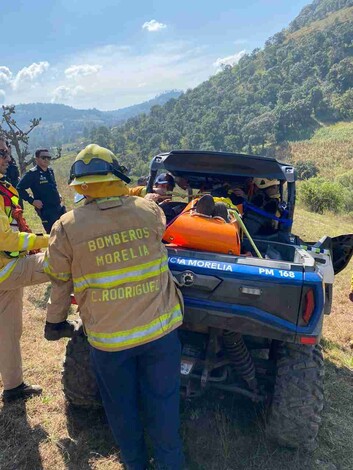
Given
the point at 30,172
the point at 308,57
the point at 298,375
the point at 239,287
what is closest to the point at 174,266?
the point at 239,287

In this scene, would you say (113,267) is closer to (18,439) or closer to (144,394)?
(144,394)

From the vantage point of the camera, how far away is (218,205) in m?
3.02

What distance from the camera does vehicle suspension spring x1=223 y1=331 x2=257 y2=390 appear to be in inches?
107

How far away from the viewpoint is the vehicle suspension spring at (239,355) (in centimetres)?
272

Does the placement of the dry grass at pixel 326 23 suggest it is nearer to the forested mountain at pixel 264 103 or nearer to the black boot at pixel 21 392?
the forested mountain at pixel 264 103

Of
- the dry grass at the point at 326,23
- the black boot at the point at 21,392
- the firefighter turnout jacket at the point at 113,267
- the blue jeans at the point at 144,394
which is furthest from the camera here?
the dry grass at the point at 326,23

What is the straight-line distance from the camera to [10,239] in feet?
9.36

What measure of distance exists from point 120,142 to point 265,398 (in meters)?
123

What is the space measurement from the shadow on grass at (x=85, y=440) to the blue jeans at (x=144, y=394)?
18.9 inches

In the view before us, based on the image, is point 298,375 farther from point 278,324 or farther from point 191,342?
point 191,342

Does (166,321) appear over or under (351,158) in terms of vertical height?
over

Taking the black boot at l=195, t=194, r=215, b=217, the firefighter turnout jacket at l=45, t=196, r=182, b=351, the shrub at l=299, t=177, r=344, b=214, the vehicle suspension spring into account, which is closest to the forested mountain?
the shrub at l=299, t=177, r=344, b=214

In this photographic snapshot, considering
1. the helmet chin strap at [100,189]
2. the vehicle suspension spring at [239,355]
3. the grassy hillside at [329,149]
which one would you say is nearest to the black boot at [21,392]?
the vehicle suspension spring at [239,355]

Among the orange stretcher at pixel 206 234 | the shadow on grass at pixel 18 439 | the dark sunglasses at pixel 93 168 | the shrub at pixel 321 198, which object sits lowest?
the shrub at pixel 321 198
